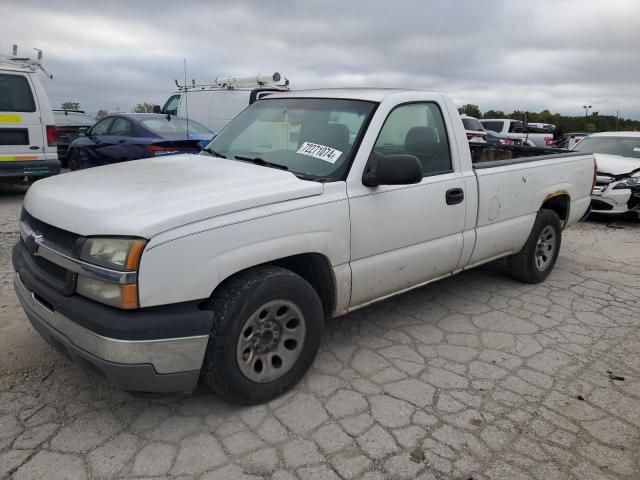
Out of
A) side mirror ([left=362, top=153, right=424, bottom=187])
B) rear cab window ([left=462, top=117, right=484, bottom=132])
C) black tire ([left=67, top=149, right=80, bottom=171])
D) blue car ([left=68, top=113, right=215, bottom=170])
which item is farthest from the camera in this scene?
rear cab window ([left=462, top=117, right=484, bottom=132])

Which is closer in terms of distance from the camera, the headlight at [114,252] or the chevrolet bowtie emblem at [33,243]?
the headlight at [114,252]

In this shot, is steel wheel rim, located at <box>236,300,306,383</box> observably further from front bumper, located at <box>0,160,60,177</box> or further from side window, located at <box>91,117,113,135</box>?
side window, located at <box>91,117,113,135</box>

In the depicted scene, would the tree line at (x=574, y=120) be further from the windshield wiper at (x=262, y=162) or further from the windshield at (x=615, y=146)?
the windshield wiper at (x=262, y=162)

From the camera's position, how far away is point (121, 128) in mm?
9406

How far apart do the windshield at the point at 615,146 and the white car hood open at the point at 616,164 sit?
26 cm

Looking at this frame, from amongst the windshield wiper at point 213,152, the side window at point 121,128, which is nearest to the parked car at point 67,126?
the side window at point 121,128

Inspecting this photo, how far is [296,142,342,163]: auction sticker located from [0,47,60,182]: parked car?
6.75 metres

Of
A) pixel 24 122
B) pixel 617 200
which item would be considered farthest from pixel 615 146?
pixel 24 122

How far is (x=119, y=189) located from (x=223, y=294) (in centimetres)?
85

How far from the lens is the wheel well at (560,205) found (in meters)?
5.30

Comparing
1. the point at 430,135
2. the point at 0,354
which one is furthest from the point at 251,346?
the point at 430,135

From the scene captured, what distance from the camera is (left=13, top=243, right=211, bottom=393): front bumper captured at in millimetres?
2465

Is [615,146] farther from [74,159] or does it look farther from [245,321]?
[74,159]

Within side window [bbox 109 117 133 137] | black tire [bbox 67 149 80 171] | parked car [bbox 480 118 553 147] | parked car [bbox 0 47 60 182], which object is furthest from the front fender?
parked car [bbox 480 118 553 147]
